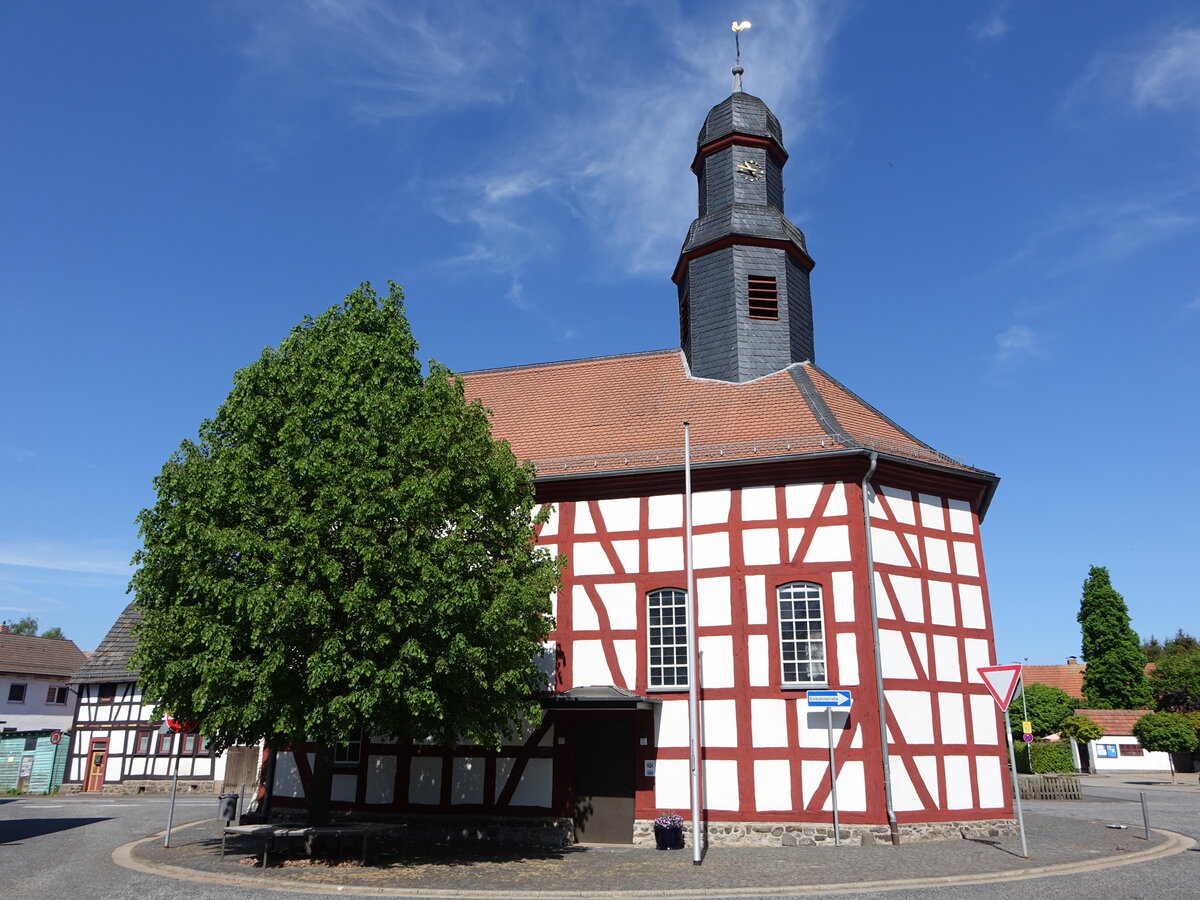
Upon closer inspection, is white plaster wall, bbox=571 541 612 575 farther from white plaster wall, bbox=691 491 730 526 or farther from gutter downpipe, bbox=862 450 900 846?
gutter downpipe, bbox=862 450 900 846

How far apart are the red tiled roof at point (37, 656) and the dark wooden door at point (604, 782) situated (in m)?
41.9

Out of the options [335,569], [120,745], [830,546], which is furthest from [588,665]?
[120,745]

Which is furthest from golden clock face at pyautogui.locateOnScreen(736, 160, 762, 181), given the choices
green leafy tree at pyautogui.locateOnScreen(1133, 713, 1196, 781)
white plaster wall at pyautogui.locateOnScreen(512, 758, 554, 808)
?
green leafy tree at pyautogui.locateOnScreen(1133, 713, 1196, 781)

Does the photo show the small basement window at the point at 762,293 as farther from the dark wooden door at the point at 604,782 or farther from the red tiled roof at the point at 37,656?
the red tiled roof at the point at 37,656

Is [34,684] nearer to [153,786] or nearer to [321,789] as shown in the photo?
[153,786]

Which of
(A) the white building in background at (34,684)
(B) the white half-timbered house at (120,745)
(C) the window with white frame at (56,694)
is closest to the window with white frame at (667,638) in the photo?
(B) the white half-timbered house at (120,745)

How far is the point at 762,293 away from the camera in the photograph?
22875 mm

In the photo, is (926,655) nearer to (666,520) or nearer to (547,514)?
(666,520)

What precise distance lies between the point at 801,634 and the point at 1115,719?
44.9 meters

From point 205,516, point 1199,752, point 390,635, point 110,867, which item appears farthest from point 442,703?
point 1199,752

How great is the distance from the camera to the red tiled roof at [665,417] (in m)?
19.2

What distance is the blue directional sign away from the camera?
1623 centimetres

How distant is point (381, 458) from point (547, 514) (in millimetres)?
3599

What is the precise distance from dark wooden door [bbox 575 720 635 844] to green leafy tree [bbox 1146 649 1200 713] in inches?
1823
